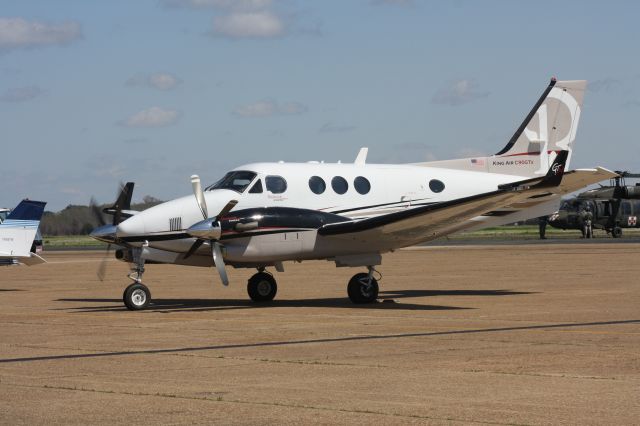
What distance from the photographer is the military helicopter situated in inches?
3317

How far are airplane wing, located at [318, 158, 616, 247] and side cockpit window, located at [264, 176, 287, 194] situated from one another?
155cm

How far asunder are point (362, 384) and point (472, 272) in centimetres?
2742

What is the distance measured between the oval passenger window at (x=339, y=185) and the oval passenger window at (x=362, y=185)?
10.7 inches

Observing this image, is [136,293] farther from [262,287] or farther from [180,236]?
[262,287]

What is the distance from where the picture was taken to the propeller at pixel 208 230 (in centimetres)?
2217

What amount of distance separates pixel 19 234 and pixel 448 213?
50.4 feet

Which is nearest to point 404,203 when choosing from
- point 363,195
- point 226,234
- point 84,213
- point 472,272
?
point 363,195

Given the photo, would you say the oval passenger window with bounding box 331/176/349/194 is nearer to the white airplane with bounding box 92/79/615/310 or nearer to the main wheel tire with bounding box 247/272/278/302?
the white airplane with bounding box 92/79/615/310

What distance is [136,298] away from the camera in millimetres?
23297

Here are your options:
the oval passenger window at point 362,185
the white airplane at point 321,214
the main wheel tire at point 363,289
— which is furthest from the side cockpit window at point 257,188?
the main wheel tire at point 363,289

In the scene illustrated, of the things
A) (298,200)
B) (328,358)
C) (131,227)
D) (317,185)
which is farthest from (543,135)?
(328,358)

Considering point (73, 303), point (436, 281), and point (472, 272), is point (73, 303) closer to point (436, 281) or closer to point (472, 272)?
point (436, 281)

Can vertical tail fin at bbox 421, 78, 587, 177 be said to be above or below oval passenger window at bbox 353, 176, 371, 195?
above

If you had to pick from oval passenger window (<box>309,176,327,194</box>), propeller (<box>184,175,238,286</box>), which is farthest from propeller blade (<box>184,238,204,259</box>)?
oval passenger window (<box>309,176,327,194</box>)
